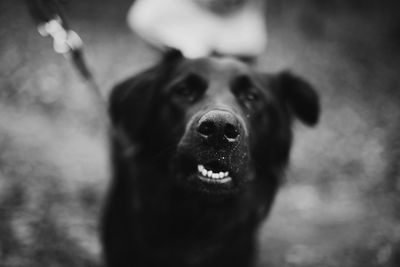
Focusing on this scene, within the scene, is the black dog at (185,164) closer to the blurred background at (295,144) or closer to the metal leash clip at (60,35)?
the metal leash clip at (60,35)

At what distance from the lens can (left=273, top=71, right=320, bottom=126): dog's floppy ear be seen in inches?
99.7

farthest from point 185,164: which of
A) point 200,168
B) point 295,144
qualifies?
point 295,144

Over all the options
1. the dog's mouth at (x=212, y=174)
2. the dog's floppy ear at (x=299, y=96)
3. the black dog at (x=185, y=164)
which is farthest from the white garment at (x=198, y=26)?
the dog's mouth at (x=212, y=174)

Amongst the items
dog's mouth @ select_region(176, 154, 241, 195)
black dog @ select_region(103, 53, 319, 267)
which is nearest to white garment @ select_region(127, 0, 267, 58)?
black dog @ select_region(103, 53, 319, 267)

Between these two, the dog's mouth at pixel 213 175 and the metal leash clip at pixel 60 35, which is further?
the metal leash clip at pixel 60 35

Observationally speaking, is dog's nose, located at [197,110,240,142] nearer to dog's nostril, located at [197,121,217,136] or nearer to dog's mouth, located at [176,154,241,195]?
dog's nostril, located at [197,121,217,136]

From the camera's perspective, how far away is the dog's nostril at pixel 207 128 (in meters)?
1.75

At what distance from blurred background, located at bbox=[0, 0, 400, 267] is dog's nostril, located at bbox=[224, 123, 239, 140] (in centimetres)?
146

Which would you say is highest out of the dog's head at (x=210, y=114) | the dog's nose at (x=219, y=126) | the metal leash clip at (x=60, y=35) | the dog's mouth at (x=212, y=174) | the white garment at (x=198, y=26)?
the white garment at (x=198, y=26)

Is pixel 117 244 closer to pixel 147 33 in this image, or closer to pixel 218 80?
pixel 218 80

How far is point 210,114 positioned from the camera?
1.75 metres

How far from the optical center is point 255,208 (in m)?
2.47

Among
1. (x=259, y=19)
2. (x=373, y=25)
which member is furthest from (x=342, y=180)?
(x=373, y=25)

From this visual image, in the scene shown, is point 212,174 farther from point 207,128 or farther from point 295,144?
point 295,144
